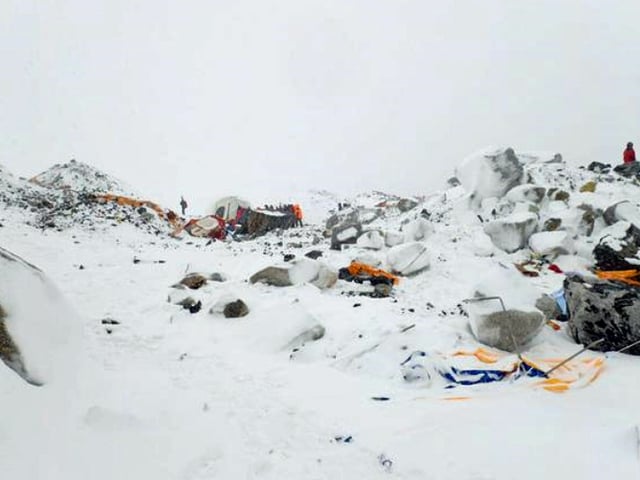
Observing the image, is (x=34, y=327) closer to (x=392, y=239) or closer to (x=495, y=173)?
(x=392, y=239)

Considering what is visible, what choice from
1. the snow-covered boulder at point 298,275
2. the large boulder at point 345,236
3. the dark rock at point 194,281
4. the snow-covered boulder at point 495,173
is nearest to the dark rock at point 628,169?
the snow-covered boulder at point 495,173

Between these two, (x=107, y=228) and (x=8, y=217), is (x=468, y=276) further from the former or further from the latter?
(x=8, y=217)

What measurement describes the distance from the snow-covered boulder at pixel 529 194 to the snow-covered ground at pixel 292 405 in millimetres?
8517

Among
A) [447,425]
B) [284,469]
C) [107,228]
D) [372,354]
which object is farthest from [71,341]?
[107,228]

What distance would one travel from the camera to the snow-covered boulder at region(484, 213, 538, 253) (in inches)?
496

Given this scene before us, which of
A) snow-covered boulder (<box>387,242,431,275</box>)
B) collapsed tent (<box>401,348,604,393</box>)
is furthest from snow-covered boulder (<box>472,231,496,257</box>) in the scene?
collapsed tent (<box>401,348,604,393</box>)

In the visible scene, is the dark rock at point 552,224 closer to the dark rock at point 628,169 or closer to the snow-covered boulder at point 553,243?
the snow-covered boulder at point 553,243

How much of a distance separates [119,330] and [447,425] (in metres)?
5.23

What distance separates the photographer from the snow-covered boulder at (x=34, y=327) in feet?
12.6

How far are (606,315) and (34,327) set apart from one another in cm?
730

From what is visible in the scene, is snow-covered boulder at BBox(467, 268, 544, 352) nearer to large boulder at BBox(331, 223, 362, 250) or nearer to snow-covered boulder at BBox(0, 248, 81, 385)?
snow-covered boulder at BBox(0, 248, 81, 385)

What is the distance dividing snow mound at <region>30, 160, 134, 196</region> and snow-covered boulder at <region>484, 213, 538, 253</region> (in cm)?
2197

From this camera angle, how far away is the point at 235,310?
24.0 ft

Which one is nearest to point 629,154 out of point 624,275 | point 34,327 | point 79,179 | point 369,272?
point 624,275
